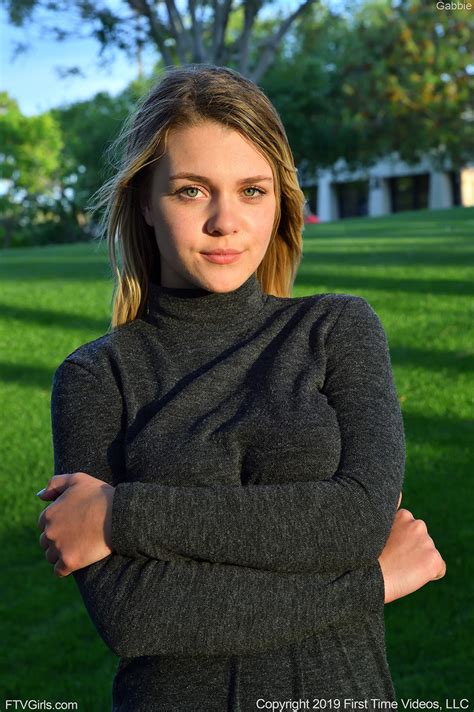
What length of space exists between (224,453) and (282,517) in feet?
0.57

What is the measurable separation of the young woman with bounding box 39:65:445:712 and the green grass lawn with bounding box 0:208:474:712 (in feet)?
6.14

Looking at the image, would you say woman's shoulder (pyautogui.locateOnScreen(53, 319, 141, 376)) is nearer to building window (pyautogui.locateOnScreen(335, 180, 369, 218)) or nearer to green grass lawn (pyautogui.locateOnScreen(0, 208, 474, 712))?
green grass lawn (pyautogui.locateOnScreen(0, 208, 474, 712))

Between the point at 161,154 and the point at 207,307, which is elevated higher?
the point at 161,154

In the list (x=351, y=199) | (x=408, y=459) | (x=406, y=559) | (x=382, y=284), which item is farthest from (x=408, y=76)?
(x=406, y=559)

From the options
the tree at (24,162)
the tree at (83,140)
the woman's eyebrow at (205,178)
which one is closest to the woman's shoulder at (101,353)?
the woman's eyebrow at (205,178)

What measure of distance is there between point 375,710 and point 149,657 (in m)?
0.43

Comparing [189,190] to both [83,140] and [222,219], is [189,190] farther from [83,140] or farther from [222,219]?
[83,140]

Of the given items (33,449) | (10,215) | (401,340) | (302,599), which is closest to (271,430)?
(302,599)

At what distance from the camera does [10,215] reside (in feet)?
155

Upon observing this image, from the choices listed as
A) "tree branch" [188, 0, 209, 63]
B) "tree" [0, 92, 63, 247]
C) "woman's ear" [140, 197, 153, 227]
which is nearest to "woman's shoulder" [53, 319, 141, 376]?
"woman's ear" [140, 197, 153, 227]

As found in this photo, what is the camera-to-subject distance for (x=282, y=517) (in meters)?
1.85

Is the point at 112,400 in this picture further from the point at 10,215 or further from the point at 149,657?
the point at 10,215

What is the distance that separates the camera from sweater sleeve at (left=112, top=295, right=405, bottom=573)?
5.98 ft

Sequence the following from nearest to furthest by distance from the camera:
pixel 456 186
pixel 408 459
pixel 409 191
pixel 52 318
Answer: pixel 408 459
pixel 52 318
pixel 456 186
pixel 409 191
